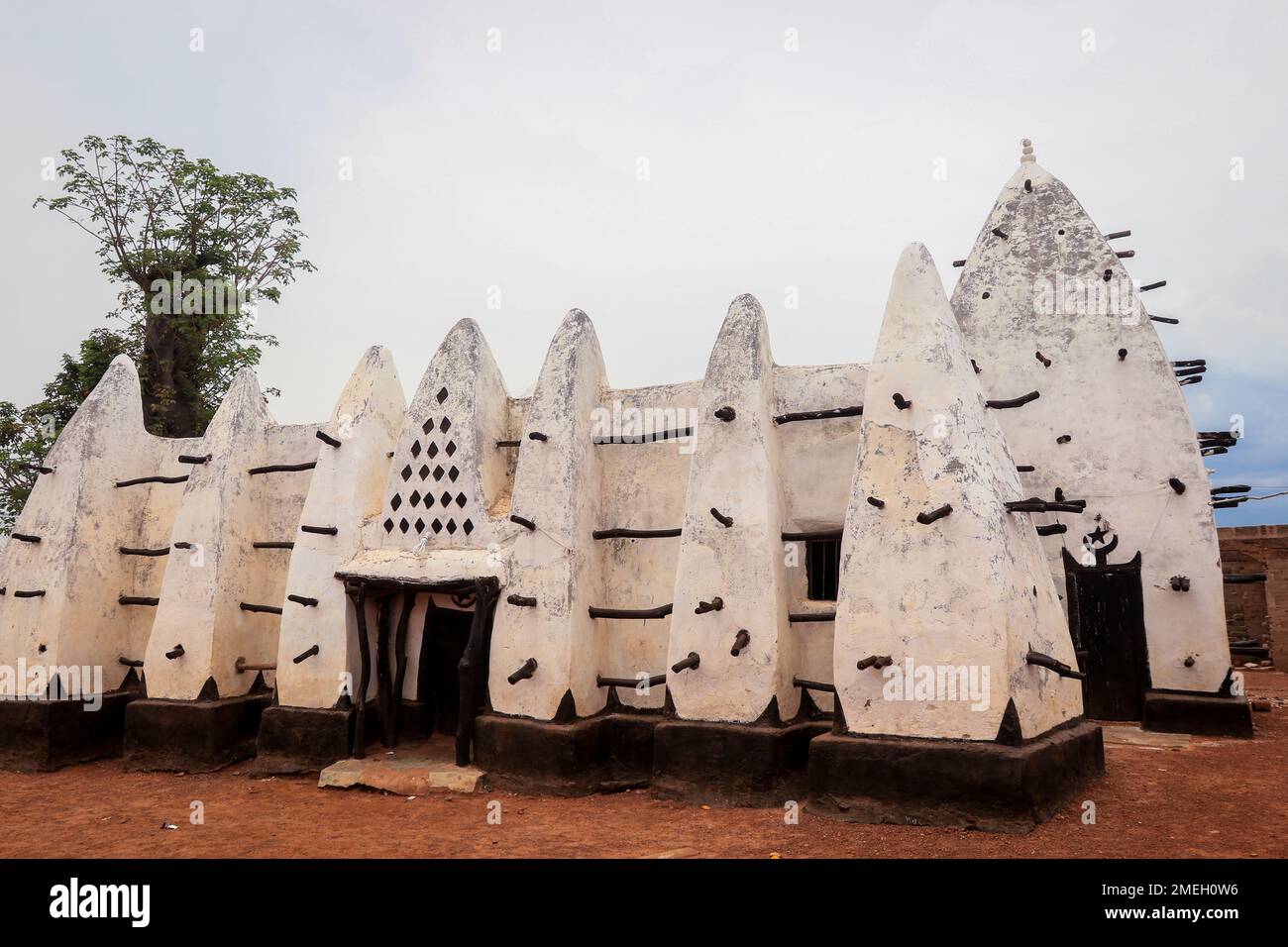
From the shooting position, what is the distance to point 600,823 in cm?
875

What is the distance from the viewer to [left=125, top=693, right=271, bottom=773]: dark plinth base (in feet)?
39.1

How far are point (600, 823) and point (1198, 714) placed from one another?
8.41m

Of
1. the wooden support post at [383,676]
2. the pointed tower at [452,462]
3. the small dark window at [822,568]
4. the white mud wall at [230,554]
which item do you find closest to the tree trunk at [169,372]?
the white mud wall at [230,554]

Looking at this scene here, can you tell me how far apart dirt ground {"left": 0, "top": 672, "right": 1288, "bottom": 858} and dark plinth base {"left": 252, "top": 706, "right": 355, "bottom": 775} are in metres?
0.20

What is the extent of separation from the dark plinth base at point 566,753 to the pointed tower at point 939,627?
2524mm

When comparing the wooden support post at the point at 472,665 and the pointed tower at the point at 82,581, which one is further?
the pointed tower at the point at 82,581

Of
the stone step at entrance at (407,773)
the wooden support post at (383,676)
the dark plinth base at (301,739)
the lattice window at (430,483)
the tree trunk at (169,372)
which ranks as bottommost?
the stone step at entrance at (407,773)

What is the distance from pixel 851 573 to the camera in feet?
28.3

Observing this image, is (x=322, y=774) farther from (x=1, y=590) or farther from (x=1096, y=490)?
(x=1096, y=490)

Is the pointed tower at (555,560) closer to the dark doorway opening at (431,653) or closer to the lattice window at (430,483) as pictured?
the dark doorway opening at (431,653)

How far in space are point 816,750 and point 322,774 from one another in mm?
5880

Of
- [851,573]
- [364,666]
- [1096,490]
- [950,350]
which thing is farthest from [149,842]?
[1096,490]

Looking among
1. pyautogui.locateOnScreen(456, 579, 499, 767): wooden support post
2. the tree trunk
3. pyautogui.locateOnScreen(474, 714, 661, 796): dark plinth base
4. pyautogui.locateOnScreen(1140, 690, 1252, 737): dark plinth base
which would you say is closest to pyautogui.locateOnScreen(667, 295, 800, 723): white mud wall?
pyautogui.locateOnScreen(474, 714, 661, 796): dark plinth base

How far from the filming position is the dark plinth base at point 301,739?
1127 centimetres
